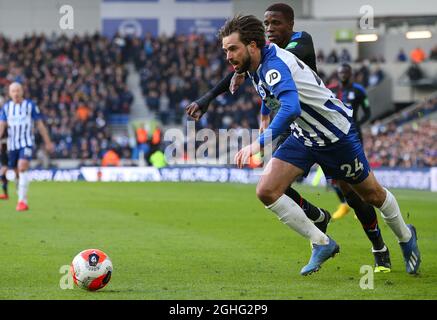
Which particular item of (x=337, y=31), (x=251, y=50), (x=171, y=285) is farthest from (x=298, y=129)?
(x=337, y=31)

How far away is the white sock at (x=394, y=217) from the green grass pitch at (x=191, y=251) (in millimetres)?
387

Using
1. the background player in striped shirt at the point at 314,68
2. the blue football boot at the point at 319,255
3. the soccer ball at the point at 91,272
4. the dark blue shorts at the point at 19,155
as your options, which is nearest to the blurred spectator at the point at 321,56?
the dark blue shorts at the point at 19,155

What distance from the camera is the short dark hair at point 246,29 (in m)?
7.17

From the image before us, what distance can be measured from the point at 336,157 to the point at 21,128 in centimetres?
987

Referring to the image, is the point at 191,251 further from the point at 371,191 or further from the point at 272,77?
the point at 272,77

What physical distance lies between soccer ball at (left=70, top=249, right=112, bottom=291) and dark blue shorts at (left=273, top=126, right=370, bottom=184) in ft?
5.89

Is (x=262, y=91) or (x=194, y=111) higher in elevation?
(x=262, y=91)

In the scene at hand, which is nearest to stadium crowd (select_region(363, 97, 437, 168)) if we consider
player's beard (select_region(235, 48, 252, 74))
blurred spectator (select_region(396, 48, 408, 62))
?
blurred spectator (select_region(396, 48, 408, 62))

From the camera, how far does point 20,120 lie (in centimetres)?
1634

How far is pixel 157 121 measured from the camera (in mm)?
36438

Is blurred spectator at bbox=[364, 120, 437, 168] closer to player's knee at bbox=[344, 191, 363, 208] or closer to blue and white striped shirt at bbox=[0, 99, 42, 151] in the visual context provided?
blue and white striped shirt at bbox=[0, 99, 42, 151]

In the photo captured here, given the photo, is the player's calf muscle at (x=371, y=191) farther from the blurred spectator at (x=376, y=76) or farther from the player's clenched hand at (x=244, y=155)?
the blurred spectator at (x=376, y=76)

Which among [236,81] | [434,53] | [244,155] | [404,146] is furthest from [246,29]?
[434,53]
